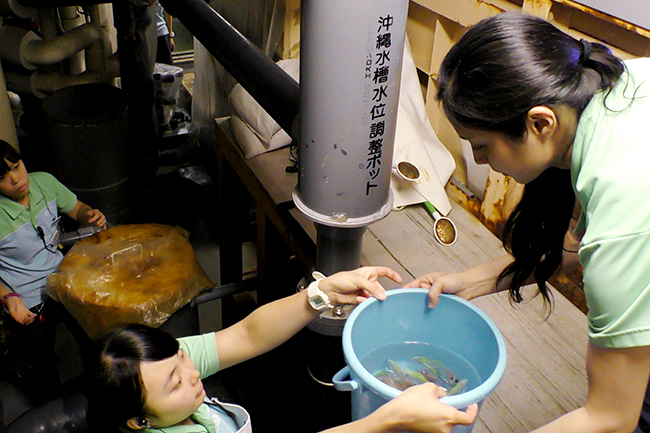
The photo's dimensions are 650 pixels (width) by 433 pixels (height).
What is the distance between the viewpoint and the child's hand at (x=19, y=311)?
2.53m

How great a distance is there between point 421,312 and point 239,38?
136 cm

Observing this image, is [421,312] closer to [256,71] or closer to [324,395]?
[324,395]

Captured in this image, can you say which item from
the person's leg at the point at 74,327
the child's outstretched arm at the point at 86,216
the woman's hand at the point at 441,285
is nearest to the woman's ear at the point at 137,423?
the woman's hand at the point at 441,285

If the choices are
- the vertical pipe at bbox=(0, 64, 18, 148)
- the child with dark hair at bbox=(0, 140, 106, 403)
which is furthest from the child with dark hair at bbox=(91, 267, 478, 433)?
the vertical pipe at bbox=(0, 64, 18, 148)

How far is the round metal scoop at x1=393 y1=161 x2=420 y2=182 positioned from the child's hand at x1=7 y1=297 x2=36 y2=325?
1.78 m

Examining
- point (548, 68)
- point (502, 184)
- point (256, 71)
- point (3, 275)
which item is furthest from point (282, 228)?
point (548, 68)

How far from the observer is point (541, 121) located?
1.01 metres

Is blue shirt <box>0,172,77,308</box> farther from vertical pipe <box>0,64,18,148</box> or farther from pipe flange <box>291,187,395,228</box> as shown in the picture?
pipe flange <box>291,187,395,228</box>

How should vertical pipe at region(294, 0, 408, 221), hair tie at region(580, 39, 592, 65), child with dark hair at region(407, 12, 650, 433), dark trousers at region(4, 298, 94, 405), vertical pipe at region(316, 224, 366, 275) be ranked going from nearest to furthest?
child with dark hair at region(407, 12, 650, 433), hair tie at region(580, 39, 592, 65), vertical pipe at region(294, 0, 408, 221), vertical pipe at region(316, 224, 366, 275), dark trousers at region(4, 298, 94, 405)

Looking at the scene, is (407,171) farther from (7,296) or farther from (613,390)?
(7,296)

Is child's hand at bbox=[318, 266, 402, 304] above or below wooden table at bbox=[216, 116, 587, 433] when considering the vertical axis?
above

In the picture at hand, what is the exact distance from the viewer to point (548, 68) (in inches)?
38.8

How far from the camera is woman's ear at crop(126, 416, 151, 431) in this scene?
1398mm

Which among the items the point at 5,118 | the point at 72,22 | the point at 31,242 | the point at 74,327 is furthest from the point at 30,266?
the point at 72,22
